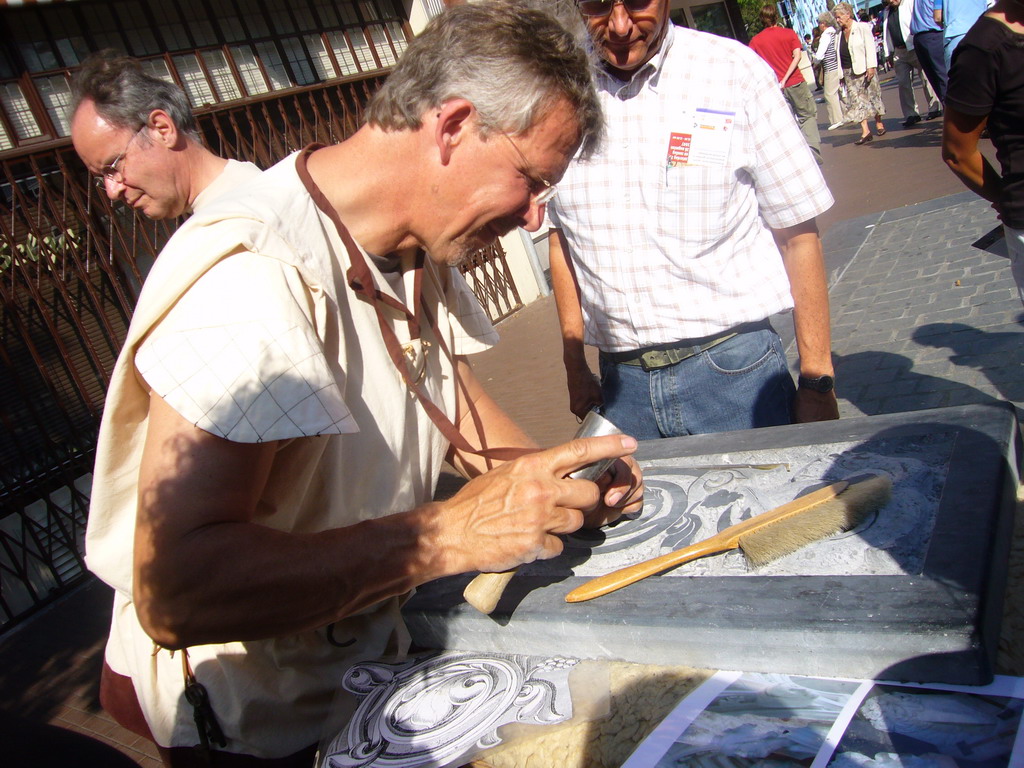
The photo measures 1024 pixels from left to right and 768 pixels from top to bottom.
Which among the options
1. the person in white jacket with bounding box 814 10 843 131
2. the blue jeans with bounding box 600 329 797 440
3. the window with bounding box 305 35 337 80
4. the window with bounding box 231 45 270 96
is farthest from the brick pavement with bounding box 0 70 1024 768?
the person in white jacket with bounding box 814 10 843 131

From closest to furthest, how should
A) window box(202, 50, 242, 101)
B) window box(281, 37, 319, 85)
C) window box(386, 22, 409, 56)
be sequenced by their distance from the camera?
window box(202, 50, 242, 101), window box(281, 37, 319, 85), window box(386, 22, 409, 56)

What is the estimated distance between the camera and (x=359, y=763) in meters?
1.34

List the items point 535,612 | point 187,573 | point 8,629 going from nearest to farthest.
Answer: point 187,573 → point 535,612 → point 8,629

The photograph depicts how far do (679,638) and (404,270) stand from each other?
35.7 inches

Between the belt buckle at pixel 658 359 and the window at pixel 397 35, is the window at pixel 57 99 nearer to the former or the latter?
the window at pixel 397 35

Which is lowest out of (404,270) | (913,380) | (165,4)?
(913,380)

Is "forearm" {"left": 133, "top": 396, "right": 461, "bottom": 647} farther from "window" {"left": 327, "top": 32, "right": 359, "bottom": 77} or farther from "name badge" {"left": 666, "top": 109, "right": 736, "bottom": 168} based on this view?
"window" {"left": 327, "top": 32, "right": 359, "bottom": 77}

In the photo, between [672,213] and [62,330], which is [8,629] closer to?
[62,330]

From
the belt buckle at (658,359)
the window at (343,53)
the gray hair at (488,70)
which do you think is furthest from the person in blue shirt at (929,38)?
the gray hair at (488,70)

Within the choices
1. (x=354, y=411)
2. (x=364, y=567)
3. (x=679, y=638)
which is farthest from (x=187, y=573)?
(x=679, y=638)

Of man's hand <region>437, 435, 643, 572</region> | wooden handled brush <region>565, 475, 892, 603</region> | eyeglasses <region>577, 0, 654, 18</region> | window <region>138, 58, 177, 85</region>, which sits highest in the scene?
window <region>138, 58, 177, 85</region>

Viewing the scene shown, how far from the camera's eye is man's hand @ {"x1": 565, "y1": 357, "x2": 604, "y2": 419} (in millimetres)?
2633

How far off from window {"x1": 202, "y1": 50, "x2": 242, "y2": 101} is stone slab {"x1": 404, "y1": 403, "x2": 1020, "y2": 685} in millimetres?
5770

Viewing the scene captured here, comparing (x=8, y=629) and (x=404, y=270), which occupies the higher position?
(x=404, y=270)
